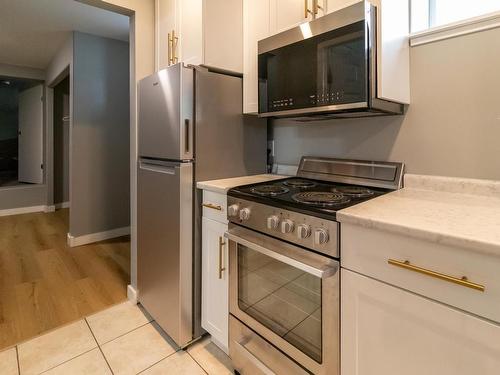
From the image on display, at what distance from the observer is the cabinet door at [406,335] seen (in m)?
0.74

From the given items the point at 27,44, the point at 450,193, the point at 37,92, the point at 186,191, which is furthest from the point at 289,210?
the point at 37,92

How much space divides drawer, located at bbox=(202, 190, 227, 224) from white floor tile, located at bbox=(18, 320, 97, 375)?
1.03m

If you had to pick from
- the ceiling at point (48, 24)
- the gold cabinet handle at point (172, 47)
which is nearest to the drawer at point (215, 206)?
the gold cabinet handle at point (172, 47)

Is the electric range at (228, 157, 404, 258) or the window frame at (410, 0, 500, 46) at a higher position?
the window frame at (410, 0, 500, 46)

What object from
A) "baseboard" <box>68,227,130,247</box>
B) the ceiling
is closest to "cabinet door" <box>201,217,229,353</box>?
"baseboard" <box>68,227,130,247</box>

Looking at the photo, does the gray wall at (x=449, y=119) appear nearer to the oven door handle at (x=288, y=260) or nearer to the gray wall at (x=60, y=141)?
the oven door handle at (x=288, y=260)

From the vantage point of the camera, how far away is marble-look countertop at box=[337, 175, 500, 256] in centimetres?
74

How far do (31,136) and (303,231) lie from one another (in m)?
5.70

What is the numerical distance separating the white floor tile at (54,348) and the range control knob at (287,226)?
4.49ft

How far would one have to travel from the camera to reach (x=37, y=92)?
4.91 metres

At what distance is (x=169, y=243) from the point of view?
1660 millimetres

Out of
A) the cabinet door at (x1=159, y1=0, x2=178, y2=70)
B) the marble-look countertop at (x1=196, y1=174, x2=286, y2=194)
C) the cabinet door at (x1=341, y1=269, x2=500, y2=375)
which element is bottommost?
the cabinet door at (x1=341, y1=269, x2=500, y2=375)

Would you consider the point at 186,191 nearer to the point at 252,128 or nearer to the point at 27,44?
the point at 252,128

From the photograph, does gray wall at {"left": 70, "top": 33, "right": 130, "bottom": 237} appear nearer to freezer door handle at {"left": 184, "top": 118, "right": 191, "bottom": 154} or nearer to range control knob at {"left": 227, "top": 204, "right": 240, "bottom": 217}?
freezer door handle at {"left": 184, "top": 118, "right": 191, "bottom": 154}
